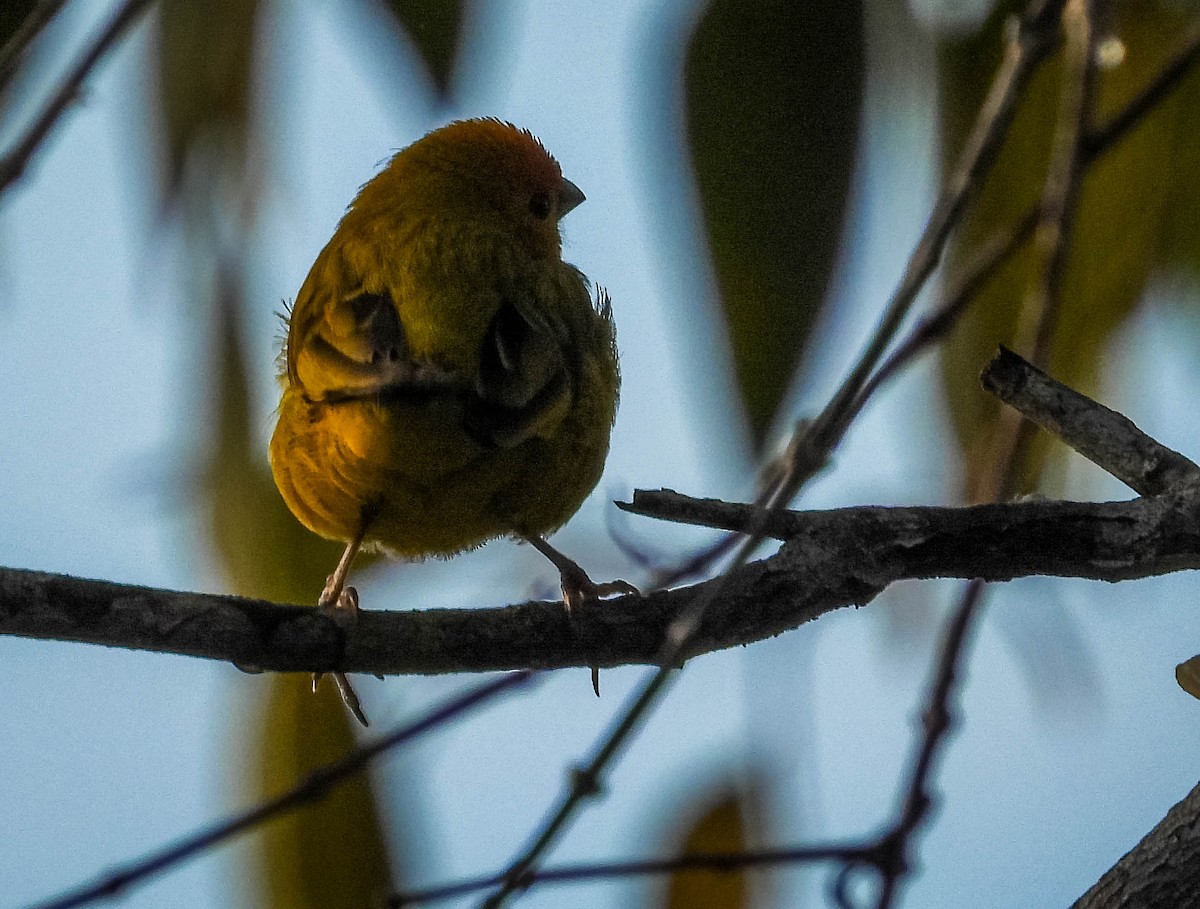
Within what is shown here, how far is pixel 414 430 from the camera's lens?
3504mm

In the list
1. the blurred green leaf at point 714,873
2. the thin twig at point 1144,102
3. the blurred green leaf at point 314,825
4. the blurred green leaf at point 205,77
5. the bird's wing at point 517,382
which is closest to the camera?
the bird's wing at point 517,382

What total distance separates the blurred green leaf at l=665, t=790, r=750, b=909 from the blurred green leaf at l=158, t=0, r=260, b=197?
2.21 m

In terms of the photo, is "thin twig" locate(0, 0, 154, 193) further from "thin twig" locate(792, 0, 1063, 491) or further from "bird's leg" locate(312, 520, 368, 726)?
"thin twig" locate(792, 0, 1063, 491)

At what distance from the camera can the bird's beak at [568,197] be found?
203 inches

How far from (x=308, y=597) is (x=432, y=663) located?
1662 mm

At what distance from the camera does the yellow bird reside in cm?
353

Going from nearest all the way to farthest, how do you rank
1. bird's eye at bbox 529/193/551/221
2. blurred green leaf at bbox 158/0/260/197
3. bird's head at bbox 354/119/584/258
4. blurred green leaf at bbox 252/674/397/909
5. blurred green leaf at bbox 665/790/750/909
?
blurred green leaf at bbox 665/790/750/909 < blurred green leaf at bbox 252/674/397/909 < blurred green leaf at bbox 158/0/260/197 < bird's head at bbox 354/119/584/258 < bird's eye at bbox 529/193/551/221

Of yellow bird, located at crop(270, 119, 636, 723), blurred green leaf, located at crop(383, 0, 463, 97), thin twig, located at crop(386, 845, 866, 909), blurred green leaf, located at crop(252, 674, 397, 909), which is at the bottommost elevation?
thin twig, located at crop(386, 845, 866, 909)

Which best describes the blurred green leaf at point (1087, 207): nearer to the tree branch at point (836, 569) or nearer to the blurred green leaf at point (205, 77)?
the tree branch at point (836, 569)

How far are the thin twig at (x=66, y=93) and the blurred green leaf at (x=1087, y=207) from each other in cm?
205

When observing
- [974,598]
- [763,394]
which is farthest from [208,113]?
[974,598]

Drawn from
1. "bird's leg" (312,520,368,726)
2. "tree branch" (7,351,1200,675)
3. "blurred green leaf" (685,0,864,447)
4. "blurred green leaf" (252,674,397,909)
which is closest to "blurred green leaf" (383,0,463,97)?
"blurred green leaf" (685,0,864,447)

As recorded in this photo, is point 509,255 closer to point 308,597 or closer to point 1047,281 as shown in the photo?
point 308,597

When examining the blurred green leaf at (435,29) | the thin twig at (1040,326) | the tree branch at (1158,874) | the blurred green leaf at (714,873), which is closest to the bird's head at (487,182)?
the blurred green leaf at (435,29)
